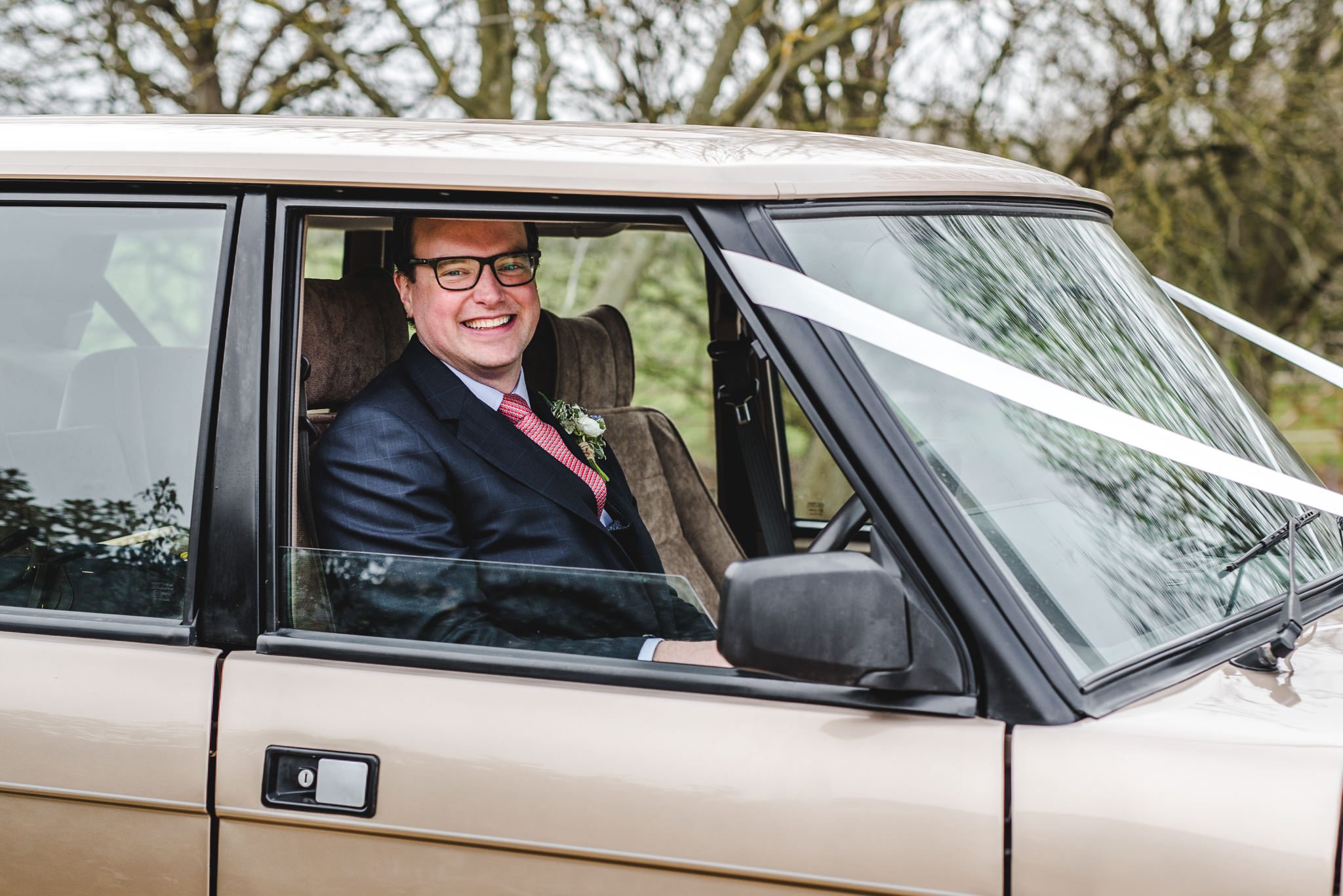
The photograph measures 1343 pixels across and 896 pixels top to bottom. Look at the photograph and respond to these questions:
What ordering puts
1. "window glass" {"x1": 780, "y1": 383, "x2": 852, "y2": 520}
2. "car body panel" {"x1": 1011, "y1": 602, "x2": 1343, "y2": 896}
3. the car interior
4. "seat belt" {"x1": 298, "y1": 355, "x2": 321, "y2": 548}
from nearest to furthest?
"car body panel" {"x1": 1011, "y1": 602, "x2": 1343, "y2": 896} < "seat belt" {"x1": 298, "y1": 355, "x2": 321, "y2": 548} < the car interior < "window glass" {"x1": 780, "y1": 383, "x2": 852, "y2": 520}

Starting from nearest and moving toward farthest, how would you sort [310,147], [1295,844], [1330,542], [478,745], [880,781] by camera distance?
1. [1295,844]
2. [880,781]
3. [478,745]
4. [310,147]
5. [1330,542]

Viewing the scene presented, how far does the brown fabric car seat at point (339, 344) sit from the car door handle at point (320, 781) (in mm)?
376

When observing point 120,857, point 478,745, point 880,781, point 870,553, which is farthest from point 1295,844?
point 120,857

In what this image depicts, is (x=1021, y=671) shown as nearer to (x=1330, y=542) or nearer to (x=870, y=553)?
(x=870, y=553)

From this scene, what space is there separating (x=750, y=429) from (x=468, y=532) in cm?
117

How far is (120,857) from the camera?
5.60 ft

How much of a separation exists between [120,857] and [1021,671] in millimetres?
1232

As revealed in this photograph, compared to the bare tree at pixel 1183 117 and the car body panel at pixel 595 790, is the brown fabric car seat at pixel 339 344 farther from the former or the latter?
the bare tree at pixel 1183 117

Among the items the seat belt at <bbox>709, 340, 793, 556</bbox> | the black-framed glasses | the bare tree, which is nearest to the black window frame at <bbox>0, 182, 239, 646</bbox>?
the black-framed glasses

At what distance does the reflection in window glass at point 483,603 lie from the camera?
5.77 feet

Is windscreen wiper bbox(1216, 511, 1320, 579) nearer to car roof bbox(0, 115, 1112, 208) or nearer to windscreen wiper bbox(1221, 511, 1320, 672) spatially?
windscreen wiper bbox(1221, 511, 1320, 672)

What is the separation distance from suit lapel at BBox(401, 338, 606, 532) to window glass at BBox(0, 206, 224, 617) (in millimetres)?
495

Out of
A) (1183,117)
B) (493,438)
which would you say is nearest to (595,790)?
(493,438)

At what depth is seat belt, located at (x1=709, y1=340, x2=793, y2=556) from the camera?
3.12 meters
